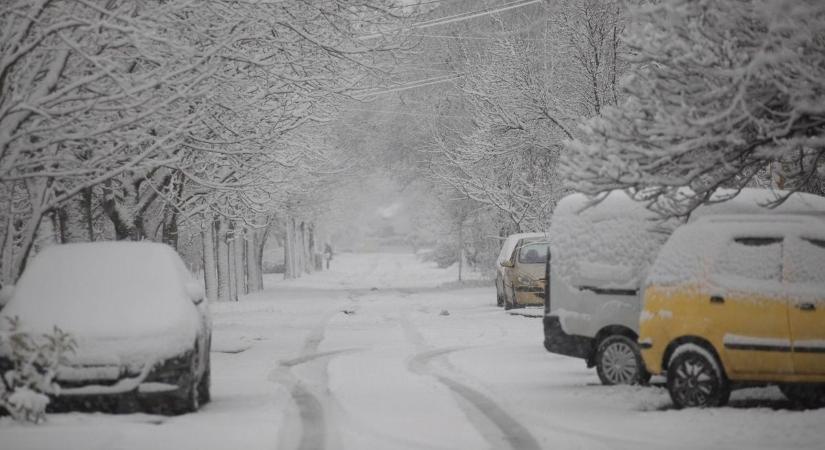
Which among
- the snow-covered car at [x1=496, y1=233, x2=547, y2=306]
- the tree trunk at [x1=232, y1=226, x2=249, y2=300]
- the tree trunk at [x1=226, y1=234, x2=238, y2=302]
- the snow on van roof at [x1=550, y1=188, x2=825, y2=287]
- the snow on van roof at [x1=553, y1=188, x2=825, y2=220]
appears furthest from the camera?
the tree trunk at [x1=232, y1=226, x2=249, y2=300]

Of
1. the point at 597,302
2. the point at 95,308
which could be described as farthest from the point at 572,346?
the point at 95,308

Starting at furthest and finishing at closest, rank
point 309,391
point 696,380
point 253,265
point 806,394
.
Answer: point 253,265, point 309,391, point 806,394, point 696,380

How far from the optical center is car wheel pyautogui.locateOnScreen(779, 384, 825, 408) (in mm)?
11141

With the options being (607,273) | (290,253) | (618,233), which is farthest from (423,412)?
(290,253)

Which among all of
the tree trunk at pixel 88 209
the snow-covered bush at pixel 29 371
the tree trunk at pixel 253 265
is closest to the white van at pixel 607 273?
the snow-covered bush at pixel 29 371

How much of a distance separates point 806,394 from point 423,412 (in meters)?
3.94

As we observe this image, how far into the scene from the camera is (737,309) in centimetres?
1121

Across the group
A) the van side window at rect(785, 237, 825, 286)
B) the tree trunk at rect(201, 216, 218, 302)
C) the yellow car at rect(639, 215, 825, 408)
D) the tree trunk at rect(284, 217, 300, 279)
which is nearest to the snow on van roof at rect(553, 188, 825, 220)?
the yellow car at rect(639, 215, 825, 408)

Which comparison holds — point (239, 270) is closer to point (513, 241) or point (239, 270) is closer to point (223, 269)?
point (223, 269)

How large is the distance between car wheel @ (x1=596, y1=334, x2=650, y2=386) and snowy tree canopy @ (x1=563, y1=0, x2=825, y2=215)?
3.24m

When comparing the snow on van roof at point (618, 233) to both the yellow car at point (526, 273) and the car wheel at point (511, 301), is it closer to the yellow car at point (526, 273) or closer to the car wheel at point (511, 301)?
the yellow car at point (526, 273)

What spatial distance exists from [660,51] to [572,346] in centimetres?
495

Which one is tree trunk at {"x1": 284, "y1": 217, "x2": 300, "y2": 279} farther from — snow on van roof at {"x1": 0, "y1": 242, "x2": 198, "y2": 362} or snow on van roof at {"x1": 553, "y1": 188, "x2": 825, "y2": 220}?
snow on van roof at {"x1": 0, "y1": 242, "x2": 198, "y2": 362}

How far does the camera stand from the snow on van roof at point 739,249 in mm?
11234
